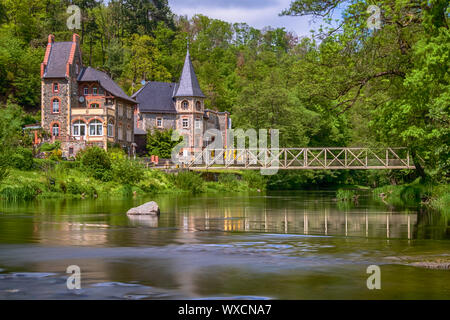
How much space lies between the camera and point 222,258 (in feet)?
42.2

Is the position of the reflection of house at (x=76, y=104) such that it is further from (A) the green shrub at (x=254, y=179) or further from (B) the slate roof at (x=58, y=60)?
(A) the green shrub at (x=254, y=179)

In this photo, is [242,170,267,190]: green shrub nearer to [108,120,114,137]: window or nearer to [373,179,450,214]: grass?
[108,120,114,137]: window

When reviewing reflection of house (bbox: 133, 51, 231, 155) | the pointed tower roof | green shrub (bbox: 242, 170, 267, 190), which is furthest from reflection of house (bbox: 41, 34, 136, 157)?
green shrub (bbox: 242, 170, 267, 190)

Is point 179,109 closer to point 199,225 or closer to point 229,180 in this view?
point 229,180

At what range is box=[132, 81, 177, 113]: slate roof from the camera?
83438 mm

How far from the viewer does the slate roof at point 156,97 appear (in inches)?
3285

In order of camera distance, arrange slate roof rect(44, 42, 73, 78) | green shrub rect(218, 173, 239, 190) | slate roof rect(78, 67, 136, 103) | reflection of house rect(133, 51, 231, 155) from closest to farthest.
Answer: green shrub rect(218, 173, 239, 190)
slate roof rect(44, 42, 73, 78)
slate roof rect(78, 67, 136, 103)
reflection of house rect(133, 51, 231, 155)

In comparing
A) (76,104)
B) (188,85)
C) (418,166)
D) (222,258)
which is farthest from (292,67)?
(222,258)

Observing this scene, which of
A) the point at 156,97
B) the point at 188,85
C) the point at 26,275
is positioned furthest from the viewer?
the point at 156,97

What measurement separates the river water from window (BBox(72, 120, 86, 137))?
149 feet

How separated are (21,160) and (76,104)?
86.5 ft

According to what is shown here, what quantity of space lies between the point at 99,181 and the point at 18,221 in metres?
25.9

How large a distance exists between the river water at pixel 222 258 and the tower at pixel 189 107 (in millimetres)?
62136

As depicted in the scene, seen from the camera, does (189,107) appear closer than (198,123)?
Yes
